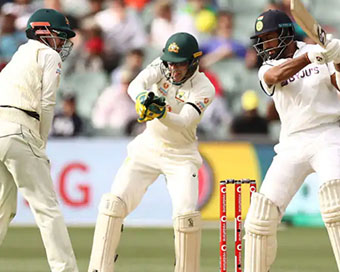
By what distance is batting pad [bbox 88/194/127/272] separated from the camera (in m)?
6.25

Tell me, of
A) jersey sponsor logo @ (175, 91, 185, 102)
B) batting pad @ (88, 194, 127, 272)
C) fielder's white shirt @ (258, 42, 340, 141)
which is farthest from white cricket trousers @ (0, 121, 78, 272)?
fielder's white shirt @ (258, 42, 340, 141)

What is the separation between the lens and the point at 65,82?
12148 mm

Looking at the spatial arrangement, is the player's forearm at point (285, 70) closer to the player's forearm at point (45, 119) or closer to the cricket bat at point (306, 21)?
the cricket bat at point (306, 21)

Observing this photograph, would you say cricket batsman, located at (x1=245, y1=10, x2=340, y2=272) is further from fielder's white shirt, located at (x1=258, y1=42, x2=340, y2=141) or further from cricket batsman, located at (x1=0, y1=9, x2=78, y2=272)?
cricket batsman, located at (x1=0, y1=9, x2=78, y2=272)

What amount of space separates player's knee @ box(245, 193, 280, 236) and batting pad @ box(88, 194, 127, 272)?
41.0 inches

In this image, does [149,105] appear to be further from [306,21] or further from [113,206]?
[306,21]

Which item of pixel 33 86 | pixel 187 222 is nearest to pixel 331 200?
pixel 187 222

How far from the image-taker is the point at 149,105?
5.84 m

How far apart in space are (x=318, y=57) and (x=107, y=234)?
1.95 metres

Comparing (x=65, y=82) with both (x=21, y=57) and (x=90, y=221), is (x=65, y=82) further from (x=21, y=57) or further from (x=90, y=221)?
(x=21, y=57)

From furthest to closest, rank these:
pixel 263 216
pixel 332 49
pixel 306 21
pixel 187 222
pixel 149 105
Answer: pixel 187 222
pixel 149 105
pixel 263 216
pixel 332 49
pixel 306 21

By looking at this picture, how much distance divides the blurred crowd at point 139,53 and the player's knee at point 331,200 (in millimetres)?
6015

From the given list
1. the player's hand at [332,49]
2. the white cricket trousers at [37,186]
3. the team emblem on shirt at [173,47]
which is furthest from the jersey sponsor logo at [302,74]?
the white cricket trousers at [37,186]

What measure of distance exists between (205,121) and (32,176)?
6105mm
